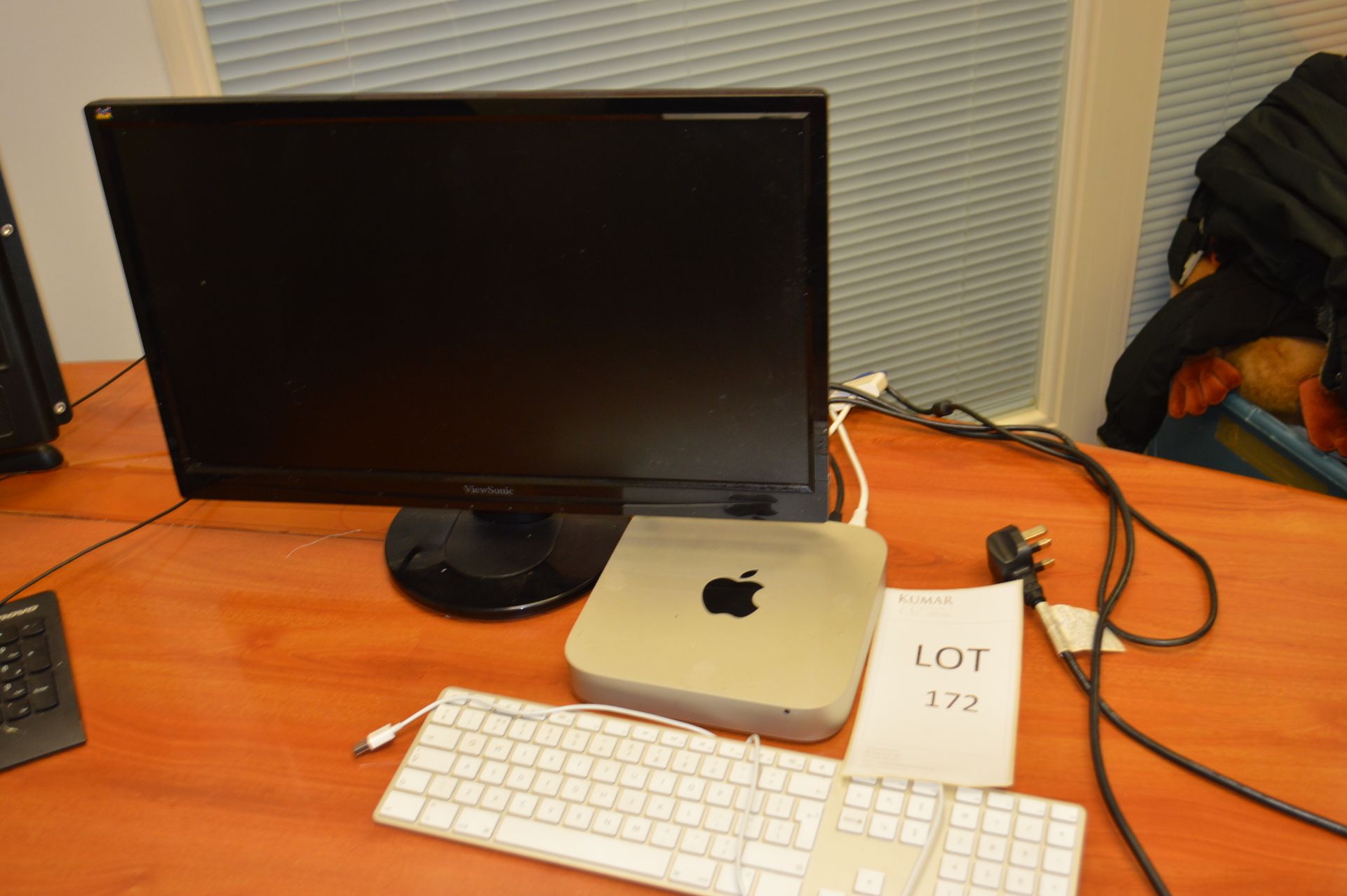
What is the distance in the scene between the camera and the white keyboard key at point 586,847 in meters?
0.67

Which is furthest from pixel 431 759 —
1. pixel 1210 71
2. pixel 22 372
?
pixel 1210 71

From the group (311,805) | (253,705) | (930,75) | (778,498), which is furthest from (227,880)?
(930,75)

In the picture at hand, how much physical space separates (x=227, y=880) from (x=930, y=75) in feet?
5.20

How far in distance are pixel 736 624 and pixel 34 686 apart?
593 mm

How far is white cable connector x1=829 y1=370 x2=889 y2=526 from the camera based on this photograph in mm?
959

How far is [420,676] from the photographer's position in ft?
2.79

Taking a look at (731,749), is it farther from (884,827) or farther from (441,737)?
(441,737)

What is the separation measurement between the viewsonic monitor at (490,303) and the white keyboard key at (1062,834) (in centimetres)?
30

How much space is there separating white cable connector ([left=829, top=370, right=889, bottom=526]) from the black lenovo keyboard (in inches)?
26.7

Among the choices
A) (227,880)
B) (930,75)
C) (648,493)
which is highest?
(930,75)

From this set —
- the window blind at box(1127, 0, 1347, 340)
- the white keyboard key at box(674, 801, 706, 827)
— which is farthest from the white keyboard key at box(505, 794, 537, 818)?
the window blind at box(1127, 0, 1347, 340)

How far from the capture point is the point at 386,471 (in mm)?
917

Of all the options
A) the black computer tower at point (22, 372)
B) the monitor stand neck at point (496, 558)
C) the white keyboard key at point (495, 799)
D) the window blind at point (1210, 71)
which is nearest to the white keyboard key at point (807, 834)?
the white keyboard key at point (495, 799)

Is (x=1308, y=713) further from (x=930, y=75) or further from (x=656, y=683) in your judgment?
(x=930, y=75)
